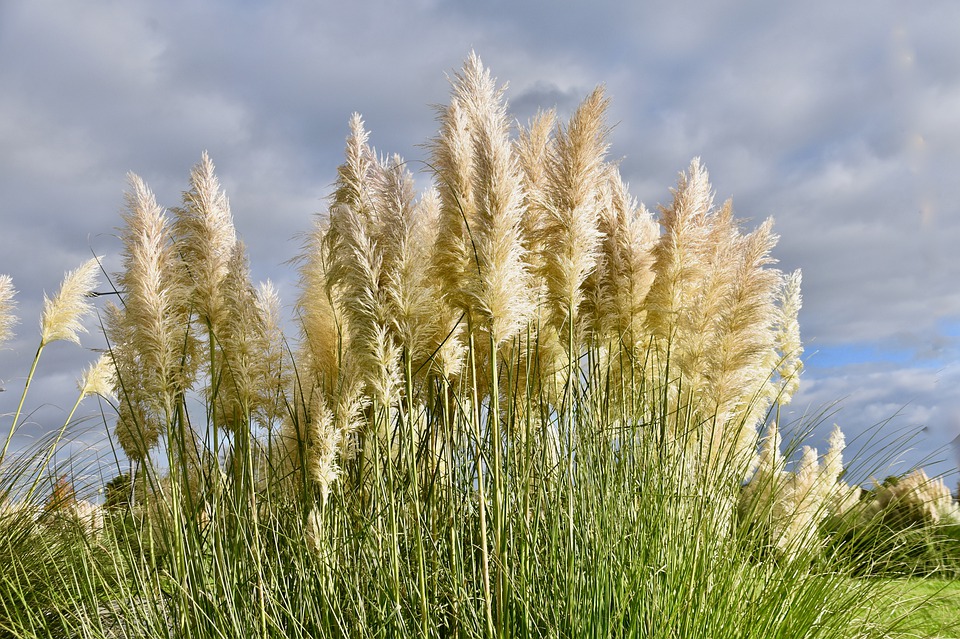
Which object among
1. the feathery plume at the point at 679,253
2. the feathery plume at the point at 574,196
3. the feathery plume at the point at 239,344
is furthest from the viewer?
the feathery plume at the point at 679,253

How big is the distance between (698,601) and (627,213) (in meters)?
1.87

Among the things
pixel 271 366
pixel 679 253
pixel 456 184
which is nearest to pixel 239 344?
pixel 271 366

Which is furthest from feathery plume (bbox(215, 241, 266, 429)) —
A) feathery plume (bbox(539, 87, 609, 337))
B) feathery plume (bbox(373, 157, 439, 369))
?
feathery plume (bbox(539, 87, 609, 337))

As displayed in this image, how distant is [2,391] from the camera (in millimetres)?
5227

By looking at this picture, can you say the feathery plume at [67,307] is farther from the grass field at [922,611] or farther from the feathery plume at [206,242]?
the grass field at [922,611]


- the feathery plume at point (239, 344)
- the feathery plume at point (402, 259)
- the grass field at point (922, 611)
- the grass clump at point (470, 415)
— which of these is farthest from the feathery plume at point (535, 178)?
the grass field at point (922, 611)

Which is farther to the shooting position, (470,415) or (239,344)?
(239,344)

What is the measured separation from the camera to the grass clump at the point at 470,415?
2855 mm

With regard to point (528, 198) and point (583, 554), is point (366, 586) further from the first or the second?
point (528, 198)

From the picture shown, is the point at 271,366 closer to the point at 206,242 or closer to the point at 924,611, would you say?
the point at 206,242

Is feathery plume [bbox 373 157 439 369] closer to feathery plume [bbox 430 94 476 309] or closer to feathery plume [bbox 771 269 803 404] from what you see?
feathery plume [bbox 430 94 476 309]

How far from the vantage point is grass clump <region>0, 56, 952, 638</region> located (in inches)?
112

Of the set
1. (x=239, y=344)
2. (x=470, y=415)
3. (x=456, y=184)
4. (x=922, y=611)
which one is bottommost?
(x=922, y=611)

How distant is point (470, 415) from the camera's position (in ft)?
10.3
